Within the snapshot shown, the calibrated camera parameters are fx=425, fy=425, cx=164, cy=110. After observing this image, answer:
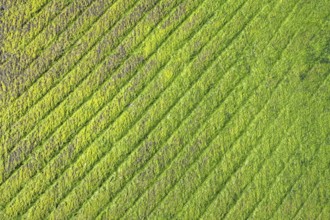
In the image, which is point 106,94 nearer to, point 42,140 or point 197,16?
point 42,140

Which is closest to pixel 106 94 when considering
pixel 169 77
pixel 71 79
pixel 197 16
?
pixel 71 79

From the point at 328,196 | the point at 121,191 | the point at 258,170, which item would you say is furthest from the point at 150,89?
the point at 328,196

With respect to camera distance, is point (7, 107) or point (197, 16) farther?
point (197, 16)

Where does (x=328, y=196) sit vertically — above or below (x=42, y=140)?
above

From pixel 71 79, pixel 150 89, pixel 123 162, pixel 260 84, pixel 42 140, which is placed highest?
pixel 260 84

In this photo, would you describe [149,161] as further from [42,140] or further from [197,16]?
[197,16]

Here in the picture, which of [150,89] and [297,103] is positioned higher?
[297,103]
